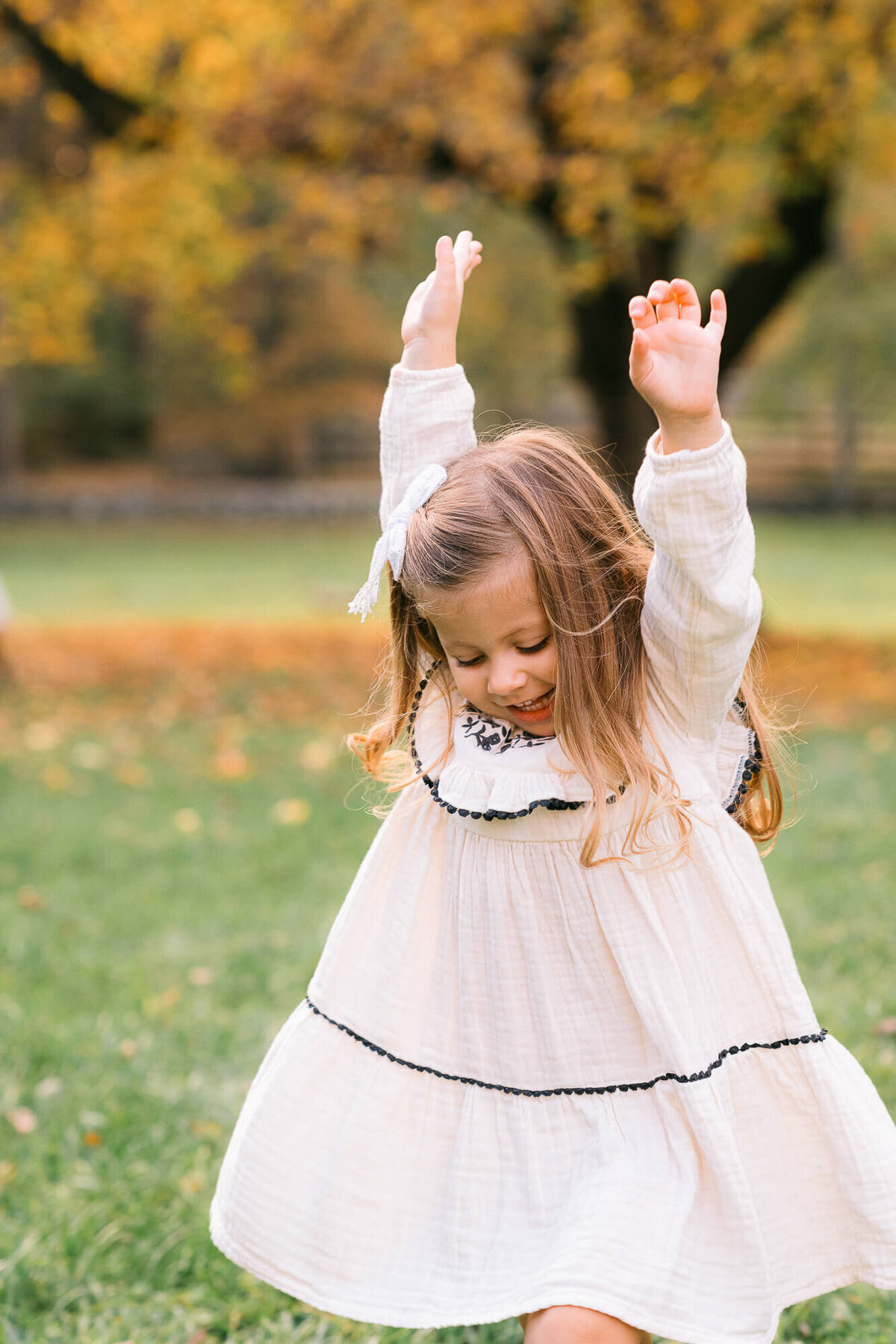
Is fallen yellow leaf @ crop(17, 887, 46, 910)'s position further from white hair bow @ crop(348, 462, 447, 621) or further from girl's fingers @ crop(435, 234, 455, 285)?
girl's fingers @ crop(435, 234, 455, 285)

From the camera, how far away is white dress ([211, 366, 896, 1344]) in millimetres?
1894

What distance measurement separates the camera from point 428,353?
2.28 m

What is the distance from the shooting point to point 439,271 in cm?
225

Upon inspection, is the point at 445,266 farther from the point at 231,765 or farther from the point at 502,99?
the point at 502,99

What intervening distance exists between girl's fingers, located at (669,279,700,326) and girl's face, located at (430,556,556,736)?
14.9 inches

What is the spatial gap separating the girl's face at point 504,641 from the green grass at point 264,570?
8.75 meters

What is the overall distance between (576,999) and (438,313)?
1070 mm

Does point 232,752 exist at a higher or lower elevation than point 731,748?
lower

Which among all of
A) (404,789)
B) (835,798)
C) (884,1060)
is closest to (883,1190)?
(404,789)

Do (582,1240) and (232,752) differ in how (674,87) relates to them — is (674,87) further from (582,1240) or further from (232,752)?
(582,1240)

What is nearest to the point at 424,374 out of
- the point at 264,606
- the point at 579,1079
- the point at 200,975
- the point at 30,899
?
the point at 579,1079

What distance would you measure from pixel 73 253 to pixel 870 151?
246 inches

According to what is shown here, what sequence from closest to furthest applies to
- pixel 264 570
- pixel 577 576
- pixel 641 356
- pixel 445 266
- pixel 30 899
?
pixel 641 356 < pixel 577 576 < pixel 445 266 < pixel 30 899 < pixel 264 570

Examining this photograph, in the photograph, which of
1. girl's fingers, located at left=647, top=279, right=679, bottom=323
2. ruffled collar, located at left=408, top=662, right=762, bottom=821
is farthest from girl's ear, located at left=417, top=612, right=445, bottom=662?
girl's fingers, located at left=647, top=279, right=679, bottom=323
